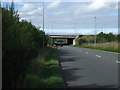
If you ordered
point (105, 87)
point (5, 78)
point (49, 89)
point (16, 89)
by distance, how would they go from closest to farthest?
point (5, 78) → point (16, 89) → point (49, 89) → point (105, 87)

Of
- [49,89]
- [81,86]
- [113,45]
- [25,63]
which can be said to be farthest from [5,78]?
[113,45]

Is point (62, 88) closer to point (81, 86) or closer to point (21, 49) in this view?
point (81, 86)

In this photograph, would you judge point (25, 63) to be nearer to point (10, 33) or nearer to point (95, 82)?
point (10, 33)

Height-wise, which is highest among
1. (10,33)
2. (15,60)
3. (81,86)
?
(10,33)

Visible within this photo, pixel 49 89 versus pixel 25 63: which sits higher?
pixel 25 63

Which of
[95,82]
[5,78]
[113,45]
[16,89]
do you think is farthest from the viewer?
[113,45]

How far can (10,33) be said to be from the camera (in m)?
8.43

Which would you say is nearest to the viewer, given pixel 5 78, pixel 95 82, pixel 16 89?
pixel 5 78

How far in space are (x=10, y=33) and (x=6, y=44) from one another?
0.47 m

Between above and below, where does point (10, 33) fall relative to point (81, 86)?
above

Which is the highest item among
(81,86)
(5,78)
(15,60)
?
(15,60)

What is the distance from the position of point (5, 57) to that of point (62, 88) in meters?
2.61

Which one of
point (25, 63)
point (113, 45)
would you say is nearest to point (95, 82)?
point (25, 63)

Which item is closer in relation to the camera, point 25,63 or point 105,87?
point 25,63
